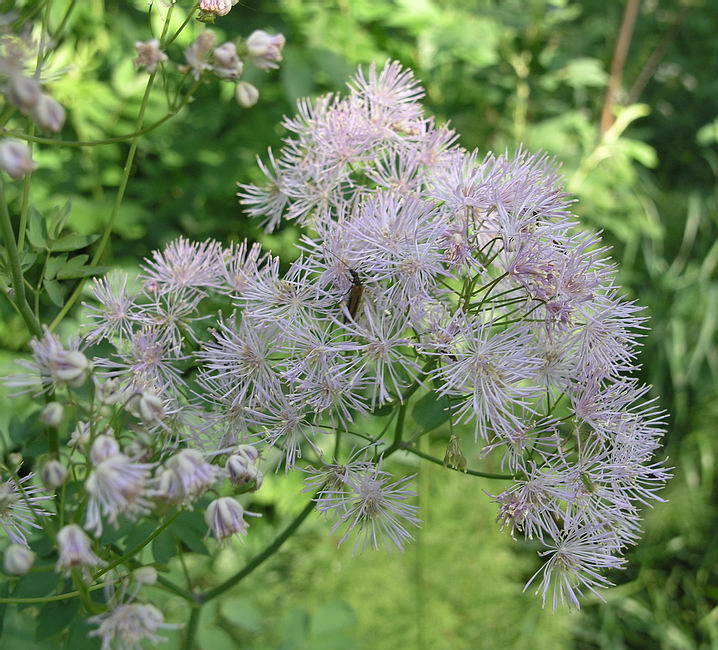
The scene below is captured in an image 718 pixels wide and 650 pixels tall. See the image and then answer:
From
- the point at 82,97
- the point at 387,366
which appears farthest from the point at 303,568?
the point at 387,366

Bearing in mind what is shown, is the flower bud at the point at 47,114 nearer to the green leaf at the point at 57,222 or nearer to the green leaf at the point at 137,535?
the green leaf at the point at 57,222

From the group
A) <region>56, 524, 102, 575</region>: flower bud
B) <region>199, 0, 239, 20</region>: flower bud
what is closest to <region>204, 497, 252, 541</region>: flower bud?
<region>56, 524, 102, 575</region>: flower bud

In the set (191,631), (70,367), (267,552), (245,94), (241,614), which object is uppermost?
(245,94)

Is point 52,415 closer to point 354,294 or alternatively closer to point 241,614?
point 354,294

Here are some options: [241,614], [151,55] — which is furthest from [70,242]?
[241,614]

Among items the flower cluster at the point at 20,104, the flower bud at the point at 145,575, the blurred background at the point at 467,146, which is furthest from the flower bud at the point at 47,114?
the blurred background at the point at 467,146

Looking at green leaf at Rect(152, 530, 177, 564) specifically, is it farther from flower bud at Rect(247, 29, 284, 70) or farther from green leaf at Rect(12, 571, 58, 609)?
flower bud at Rect(247, 29, 284, 70)
